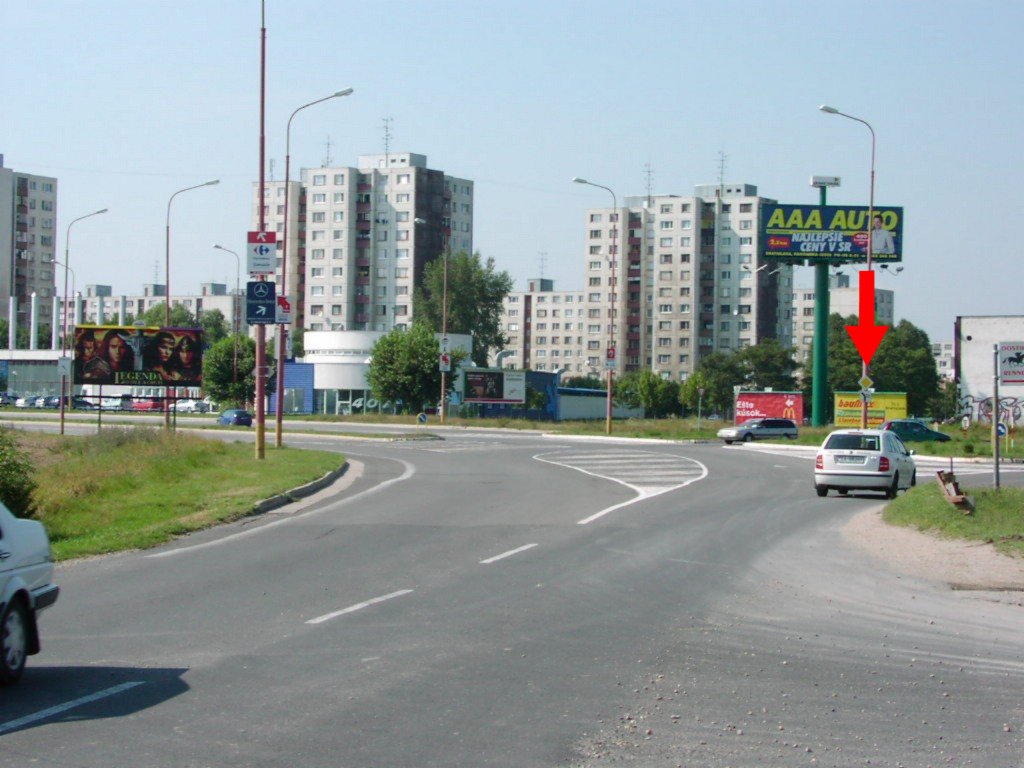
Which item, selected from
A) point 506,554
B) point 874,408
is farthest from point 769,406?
point 506,554

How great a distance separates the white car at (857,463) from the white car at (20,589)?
62.6 feet

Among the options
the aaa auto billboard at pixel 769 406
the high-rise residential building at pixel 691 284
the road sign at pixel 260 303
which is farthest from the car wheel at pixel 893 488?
the high-rise residential building at pixel 691 284

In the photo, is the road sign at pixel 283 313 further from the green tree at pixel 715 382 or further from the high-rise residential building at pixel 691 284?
the high-rise residential building at pixel 691 284

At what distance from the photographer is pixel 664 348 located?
14100 centimetres

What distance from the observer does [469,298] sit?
122 meters

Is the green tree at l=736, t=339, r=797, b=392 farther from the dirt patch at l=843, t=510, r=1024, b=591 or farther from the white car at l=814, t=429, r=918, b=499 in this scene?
the dirt patch at l=843, t=510, r=1024, b=591

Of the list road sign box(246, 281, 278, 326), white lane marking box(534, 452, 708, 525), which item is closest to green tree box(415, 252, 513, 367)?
white lane marking box(534, 452, 708, 525)

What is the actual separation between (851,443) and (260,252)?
14.5m

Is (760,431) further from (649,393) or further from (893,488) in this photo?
(649,393)

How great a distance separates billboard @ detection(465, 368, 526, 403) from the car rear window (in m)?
64.7

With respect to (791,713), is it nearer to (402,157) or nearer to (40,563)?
(40,563)

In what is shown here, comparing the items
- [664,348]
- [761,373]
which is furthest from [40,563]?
[664,348]

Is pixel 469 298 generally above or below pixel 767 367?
above

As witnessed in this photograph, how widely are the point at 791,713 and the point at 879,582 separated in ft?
21.6
